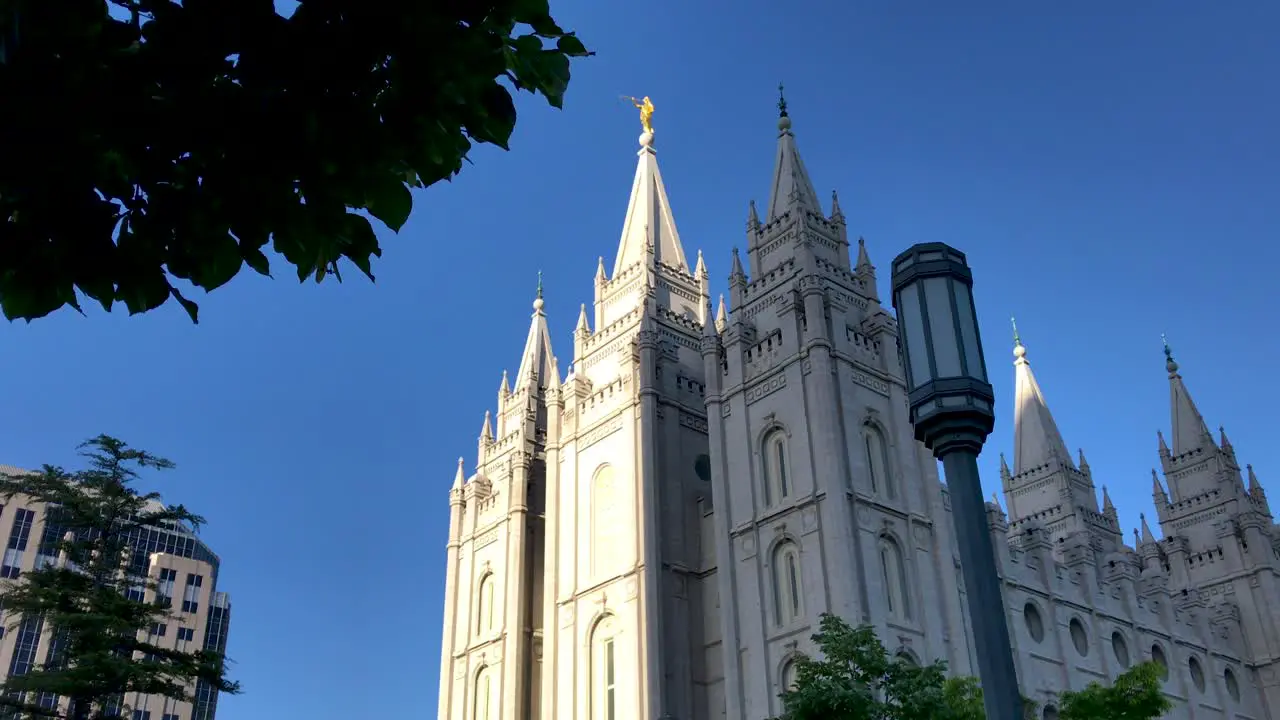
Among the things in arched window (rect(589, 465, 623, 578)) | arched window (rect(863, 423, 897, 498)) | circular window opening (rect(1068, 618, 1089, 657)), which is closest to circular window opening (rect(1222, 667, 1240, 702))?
circular window opening (rect(1068, 618, 1089, 657))

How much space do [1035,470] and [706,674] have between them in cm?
3348

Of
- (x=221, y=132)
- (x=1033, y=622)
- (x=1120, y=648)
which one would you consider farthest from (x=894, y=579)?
(x=221, y=132)

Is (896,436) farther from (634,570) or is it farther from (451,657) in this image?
(451,657)

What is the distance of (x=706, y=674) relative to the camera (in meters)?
39.2

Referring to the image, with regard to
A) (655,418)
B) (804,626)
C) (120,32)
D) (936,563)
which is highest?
(655,418)

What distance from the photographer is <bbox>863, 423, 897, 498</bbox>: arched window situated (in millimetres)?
36250

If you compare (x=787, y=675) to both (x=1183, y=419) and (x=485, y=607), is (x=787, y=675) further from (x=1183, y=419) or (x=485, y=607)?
(x=1183, y=419)

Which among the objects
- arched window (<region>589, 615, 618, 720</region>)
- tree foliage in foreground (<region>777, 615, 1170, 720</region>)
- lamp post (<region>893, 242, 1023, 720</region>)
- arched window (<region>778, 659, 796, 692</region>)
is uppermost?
arched window (<region>589, 615, 618, 720</region>)

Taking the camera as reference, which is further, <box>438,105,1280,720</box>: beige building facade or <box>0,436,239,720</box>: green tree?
<box>438,105,1280,720</box>: beige building facade

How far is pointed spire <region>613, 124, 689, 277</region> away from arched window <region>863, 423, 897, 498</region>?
48.1 feet

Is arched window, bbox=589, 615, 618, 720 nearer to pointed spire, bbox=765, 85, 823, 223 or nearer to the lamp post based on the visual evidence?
pointed spire, bbox=765, 85, 823, 223

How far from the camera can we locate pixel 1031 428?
67875mm

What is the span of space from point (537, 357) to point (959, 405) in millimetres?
47974

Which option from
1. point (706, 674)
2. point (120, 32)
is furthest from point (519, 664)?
point (120, 32)
